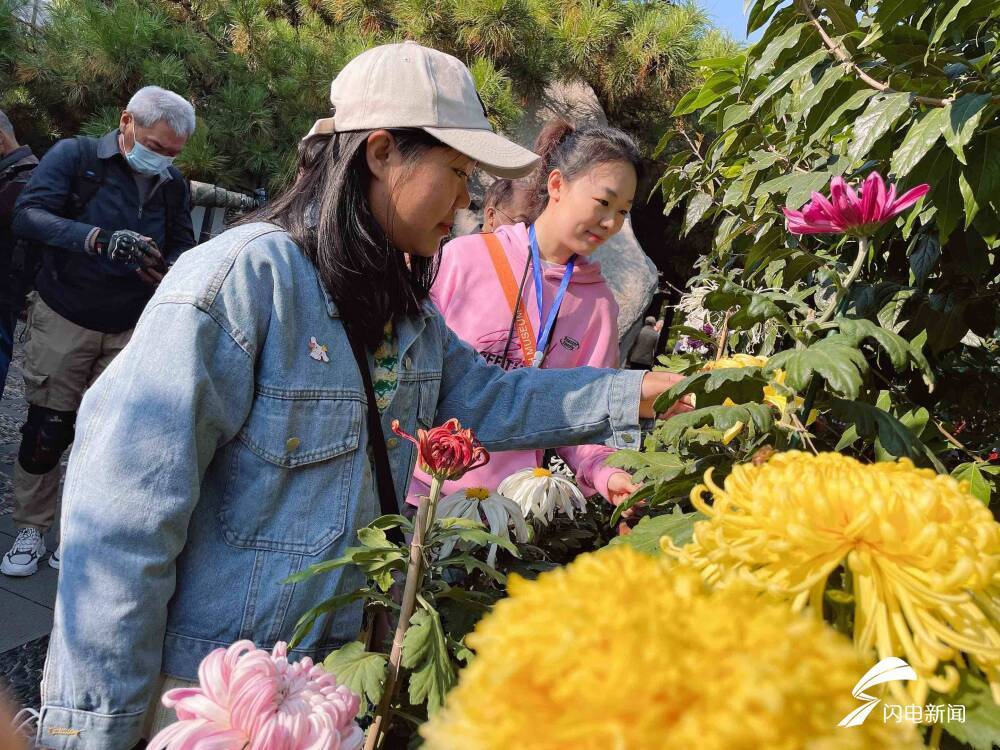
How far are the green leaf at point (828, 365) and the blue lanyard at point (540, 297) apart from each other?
150 centimetres

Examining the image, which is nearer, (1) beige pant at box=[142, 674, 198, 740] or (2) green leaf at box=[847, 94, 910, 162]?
(2) green leaf at box=[847, 94, 910, 162]

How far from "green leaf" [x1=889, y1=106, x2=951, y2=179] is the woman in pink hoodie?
55.6 inches

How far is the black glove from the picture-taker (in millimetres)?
3357

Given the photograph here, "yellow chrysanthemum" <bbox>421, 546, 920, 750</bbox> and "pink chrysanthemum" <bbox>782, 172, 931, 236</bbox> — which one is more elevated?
"pink chrysanthemum" <bbox>782, 172, 931, 236</bbox>

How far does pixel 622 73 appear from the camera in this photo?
22.4 ft

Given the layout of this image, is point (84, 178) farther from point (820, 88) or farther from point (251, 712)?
point (251, 712)

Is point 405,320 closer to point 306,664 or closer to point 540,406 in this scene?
point 540,406

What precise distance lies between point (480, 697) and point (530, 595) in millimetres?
56

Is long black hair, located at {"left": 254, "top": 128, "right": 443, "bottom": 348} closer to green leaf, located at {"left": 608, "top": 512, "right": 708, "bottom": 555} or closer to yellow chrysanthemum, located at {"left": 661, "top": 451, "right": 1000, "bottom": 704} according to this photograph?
green leaf, located at {"left": 608, "top": 512, "right": 708, "bottom": 555}

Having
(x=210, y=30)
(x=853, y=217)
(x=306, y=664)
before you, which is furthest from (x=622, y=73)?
(x=306, y=664)

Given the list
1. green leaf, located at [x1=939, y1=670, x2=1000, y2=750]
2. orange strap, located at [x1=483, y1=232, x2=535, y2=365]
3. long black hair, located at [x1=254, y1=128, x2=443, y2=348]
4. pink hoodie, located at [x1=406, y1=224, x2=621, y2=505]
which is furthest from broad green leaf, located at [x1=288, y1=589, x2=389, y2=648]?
→ orange strap, located at [x1=483, y1=232, x2=535, y2=365]

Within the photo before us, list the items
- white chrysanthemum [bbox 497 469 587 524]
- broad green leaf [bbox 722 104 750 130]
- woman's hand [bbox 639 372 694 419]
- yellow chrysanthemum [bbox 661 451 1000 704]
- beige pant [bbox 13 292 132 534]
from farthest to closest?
1. beige pant [bbox 13 292 132 534]
2. white chrysanthemum [bbox 497 469 587 524]
3. broad green leaf [bbox 722 104 750 130]
4. woman's hand [bbox 639 372 694 419]
5. yellow chrysanthemum [bbox 661 451 1000 704]

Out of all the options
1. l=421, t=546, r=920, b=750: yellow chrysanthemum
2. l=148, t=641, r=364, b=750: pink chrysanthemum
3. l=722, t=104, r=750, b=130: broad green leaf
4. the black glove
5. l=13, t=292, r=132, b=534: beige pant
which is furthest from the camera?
l=13, t=292, r=132, b=534: beige pant

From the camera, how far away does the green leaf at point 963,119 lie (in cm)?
100
